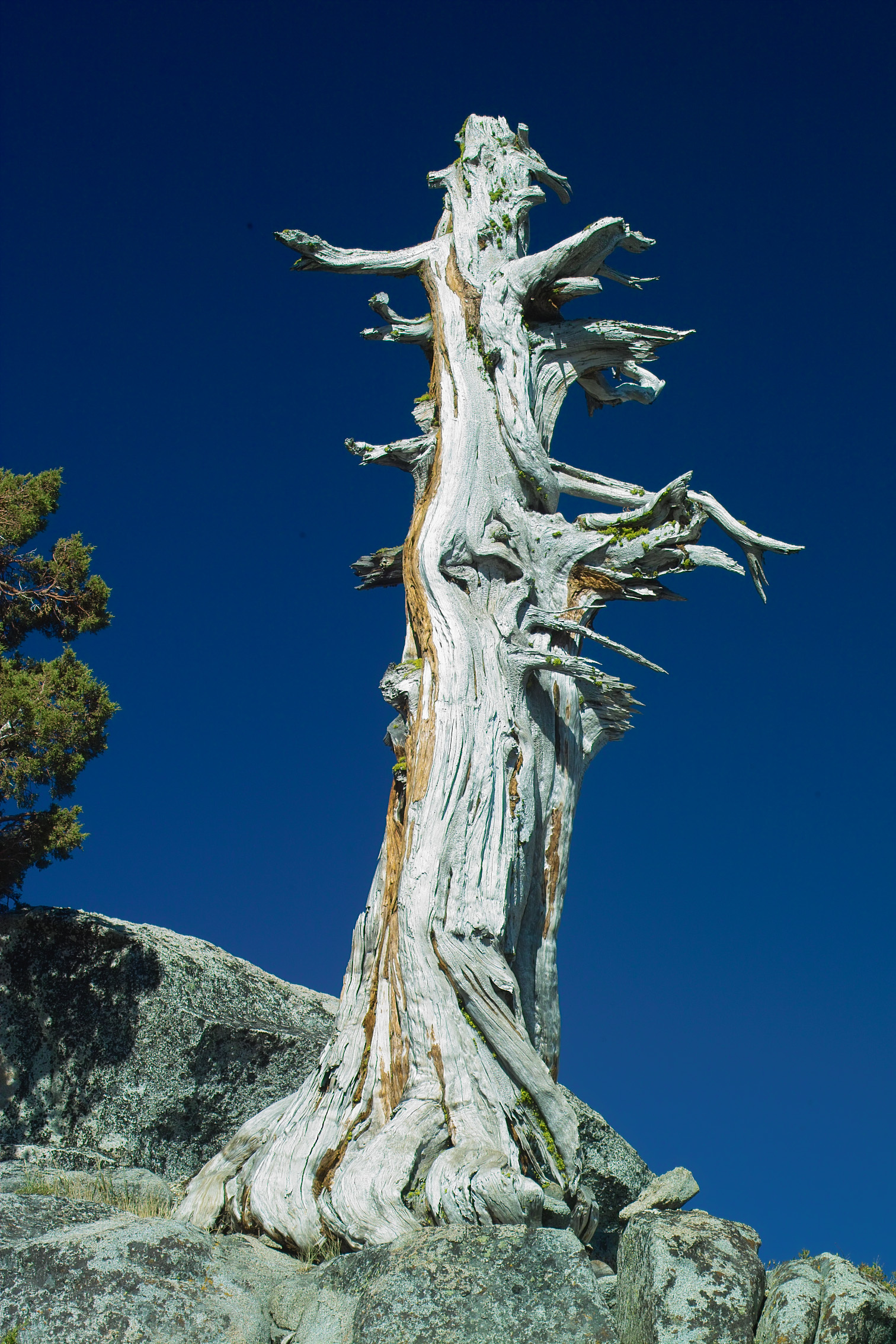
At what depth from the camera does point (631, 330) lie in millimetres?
12062

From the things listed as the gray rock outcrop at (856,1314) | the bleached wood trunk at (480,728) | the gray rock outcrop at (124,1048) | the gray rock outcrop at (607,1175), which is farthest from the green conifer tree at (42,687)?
the gray rock outcrop at (856,1314)

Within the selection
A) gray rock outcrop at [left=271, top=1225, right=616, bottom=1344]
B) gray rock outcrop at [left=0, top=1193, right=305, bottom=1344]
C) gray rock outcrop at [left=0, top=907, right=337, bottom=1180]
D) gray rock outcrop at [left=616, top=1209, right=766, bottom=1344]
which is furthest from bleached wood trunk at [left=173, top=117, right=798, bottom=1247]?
gray rock outcrop at [left=0, top=907, right=337, bottom=1180]

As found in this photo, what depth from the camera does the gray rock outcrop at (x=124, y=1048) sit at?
882cm

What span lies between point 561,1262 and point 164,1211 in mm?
2944

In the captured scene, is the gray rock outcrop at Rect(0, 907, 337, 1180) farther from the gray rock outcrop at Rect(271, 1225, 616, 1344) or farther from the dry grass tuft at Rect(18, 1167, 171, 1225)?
the gray rock outcrop at Rect(271, 1225, 616, 1344)

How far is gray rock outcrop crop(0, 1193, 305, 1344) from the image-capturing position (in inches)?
206

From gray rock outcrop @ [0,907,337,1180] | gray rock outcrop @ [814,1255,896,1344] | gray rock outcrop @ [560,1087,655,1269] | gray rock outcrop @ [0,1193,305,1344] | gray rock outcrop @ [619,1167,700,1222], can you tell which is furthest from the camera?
gray rock outcrop @ [560,1087,655,1269]

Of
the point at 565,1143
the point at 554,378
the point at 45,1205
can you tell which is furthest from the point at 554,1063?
the point at 554,378

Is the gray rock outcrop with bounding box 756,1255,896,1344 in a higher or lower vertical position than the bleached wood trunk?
lower

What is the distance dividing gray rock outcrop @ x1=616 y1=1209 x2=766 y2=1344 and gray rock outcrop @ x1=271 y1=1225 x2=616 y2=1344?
313mm

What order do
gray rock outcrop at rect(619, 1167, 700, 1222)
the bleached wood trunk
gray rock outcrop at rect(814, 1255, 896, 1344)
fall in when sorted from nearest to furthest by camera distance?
gray rock outcrop at rect(814, 1255, 896, 1344)
the bleached wood trunk
gray rock outcrop at rect(619, 1167, 700, 1222)

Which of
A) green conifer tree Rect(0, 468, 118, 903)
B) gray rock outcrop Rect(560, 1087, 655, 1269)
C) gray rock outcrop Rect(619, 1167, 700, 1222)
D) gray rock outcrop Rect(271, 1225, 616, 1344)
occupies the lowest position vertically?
gray rock outcrop Rect(271, 1225, 616, 1344)

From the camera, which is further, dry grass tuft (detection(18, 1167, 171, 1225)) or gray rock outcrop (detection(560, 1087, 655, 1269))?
gray rock outcrop (detection(560, 1087, 655, 1269))

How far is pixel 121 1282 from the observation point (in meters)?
5.41
